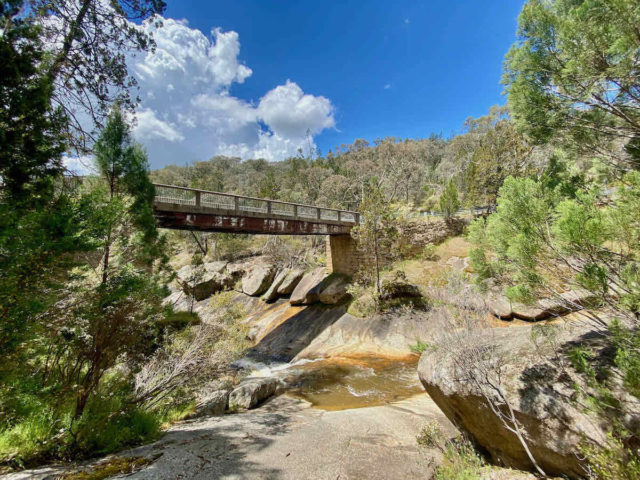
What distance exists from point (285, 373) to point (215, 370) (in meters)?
4.67

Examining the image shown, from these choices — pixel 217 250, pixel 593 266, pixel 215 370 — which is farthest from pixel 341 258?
pixel 217 250

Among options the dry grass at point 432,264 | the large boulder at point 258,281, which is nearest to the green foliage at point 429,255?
the dry grass at point 432,264

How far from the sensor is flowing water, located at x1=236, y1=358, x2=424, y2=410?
24.8ft

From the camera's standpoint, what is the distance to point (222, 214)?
11312 millimetres

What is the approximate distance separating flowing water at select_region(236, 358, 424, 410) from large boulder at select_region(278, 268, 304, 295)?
24.7 ft

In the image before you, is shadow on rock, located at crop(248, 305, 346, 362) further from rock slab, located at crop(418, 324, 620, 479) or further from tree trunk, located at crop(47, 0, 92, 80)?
tree trunk, located at crop(47, 0, 92, 80)

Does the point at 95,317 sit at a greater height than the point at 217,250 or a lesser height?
lesser

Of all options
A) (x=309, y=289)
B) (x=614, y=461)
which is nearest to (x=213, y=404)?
(x=614, y=461)

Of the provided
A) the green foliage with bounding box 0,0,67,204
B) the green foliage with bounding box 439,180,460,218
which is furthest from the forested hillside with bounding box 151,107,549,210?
the green foliage with bounding box 0,0,67,204

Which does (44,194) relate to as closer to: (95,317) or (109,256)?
(95,317)

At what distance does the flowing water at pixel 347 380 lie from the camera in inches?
297

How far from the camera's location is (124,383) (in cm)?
495

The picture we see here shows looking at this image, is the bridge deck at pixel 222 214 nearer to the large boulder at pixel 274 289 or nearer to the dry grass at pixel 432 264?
the large boulder at pixel 274 289

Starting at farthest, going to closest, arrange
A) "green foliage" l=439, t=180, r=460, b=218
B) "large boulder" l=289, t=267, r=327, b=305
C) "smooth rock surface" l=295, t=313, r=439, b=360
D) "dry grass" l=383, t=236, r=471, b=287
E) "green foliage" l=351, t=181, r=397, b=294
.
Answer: "green foliage" l=439, t=180, r=460, b=218
"large boulder" l=289, t=267, r=327, b=305
"dry grass" l=383, t=236, r=471, b=287
"green foliage" l=351, t=181, r=397, b=294
"smooth rock surface" l=295, t=313, r=439, b=360
